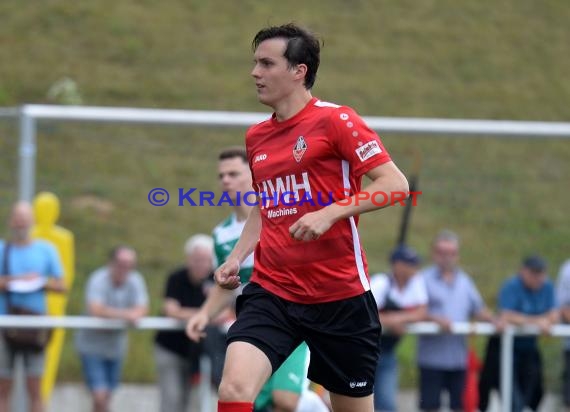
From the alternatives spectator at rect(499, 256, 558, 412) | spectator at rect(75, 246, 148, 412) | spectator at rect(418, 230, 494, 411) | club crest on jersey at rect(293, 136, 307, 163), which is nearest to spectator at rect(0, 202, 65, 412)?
spectator at rect(75, 246, 148, 412)

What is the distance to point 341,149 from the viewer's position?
513cm

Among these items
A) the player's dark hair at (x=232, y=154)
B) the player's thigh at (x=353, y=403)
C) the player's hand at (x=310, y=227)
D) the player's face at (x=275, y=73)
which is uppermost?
the player's face at (x=275, y=73)

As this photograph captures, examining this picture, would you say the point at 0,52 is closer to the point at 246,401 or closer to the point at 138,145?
the point at 138,145

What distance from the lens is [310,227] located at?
4.74 meters

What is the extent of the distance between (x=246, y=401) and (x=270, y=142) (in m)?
1.25

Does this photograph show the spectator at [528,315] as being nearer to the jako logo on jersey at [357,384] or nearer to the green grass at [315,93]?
the green grass at [315,93]

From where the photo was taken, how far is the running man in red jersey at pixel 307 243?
5.14m

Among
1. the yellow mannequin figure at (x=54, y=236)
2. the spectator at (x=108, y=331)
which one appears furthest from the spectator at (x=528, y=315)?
the yellow mannequin figure at (x=54, y=236)

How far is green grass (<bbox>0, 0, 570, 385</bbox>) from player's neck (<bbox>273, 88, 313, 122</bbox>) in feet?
13.6

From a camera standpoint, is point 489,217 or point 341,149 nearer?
point 341,149

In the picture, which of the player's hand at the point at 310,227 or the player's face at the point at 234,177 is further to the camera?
the player's face at the point at 234,177

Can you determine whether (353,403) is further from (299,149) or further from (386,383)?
(386,383)

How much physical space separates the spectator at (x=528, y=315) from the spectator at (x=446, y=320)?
24 centimetres

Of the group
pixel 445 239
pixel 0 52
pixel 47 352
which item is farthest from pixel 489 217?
pixel 0 52
